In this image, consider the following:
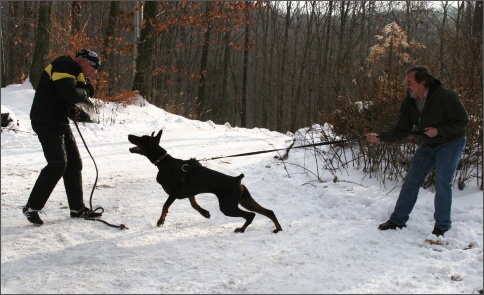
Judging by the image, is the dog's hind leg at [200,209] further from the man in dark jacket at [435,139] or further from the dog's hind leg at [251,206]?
the man in dark jacket at [435,139]

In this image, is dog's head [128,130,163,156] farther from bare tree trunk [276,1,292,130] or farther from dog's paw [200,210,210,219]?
bare tree trunk [276,1,292,130]

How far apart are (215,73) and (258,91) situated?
484 centimetres

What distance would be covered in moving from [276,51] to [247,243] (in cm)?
3331

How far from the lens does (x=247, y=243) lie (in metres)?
4.75

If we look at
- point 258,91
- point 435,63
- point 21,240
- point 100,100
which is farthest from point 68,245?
point 258,91

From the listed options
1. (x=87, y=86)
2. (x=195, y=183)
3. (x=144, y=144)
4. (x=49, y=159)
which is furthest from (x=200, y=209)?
(x=87, y=86)

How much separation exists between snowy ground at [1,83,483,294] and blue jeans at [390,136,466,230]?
0.22m

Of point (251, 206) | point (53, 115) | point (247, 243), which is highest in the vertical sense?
point (53, 115)

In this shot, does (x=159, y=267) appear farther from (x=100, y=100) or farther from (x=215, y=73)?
(x=215, y=73)

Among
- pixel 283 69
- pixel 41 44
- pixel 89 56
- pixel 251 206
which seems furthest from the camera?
pixel 283 69

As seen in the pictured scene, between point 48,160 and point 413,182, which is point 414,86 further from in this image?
point 48,160

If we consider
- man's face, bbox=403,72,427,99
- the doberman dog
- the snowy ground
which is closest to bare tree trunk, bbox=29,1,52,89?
the snowy ground

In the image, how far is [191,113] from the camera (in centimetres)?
1906

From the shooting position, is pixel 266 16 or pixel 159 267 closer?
pixel 159 267
